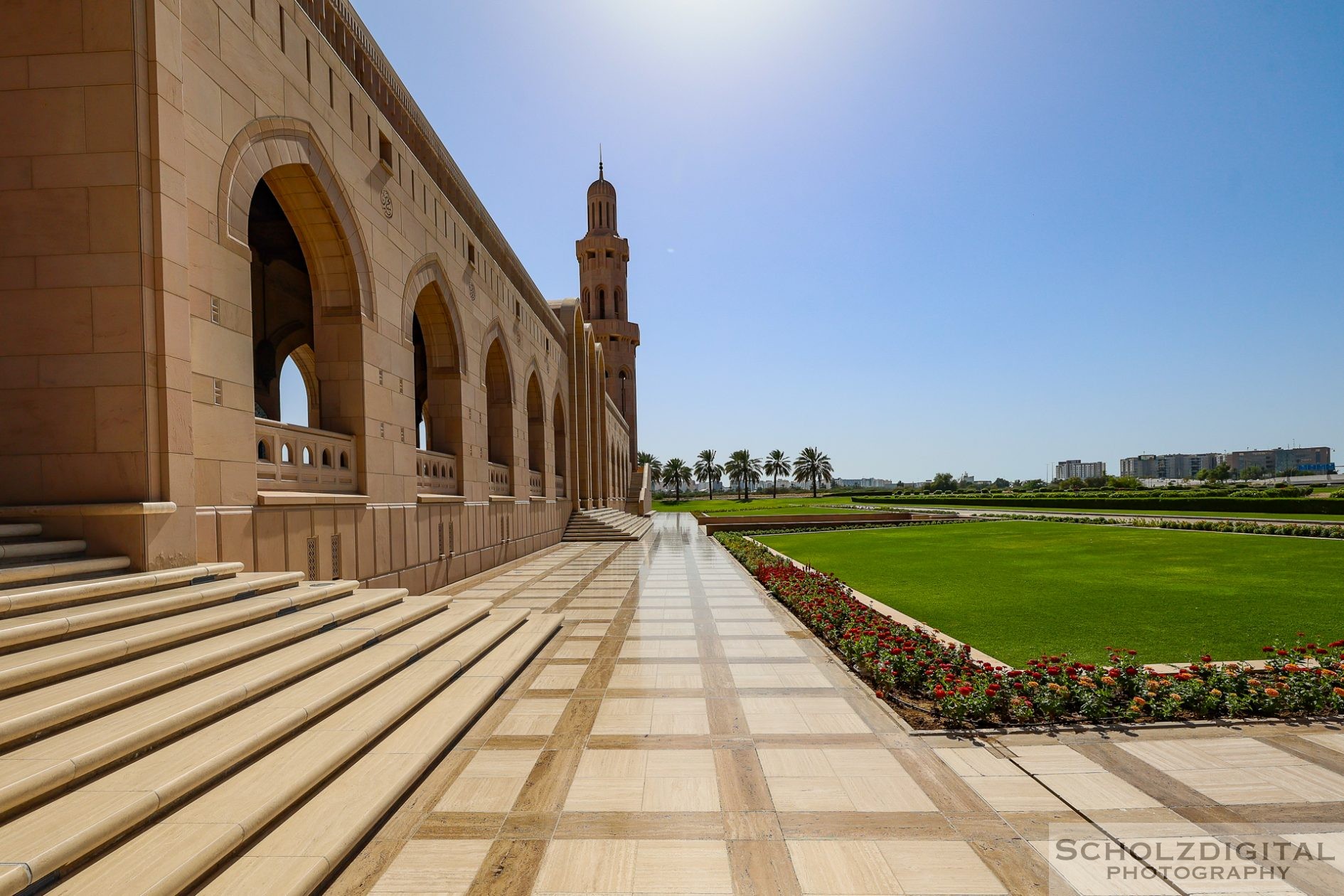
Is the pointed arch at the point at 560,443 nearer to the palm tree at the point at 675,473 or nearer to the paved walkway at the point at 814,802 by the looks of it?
the paved walkway at the point at 814,802

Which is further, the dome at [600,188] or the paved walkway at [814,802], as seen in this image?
the dome at [600,188]

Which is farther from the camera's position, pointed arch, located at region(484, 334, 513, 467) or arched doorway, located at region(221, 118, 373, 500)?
pointed arch, located at region(484, 334, 513, 467)

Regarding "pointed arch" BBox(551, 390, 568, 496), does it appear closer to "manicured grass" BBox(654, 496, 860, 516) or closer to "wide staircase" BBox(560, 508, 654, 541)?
"wide staircase" BBox(560, 508, 654, 541)

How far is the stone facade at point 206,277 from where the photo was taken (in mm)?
5914

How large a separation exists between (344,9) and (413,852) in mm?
12054

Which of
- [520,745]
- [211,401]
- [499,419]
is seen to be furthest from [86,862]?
[499,419]

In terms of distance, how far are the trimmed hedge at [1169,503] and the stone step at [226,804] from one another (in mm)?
44707

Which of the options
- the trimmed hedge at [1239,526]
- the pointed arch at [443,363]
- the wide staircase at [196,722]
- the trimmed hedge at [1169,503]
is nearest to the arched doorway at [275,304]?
the pointed arch at [443,363]

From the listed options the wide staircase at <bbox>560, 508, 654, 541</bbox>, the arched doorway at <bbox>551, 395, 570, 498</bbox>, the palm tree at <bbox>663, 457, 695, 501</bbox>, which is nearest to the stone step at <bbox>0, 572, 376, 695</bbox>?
the wide staircase at <bbox>560, 508, 654, 541</bbox>

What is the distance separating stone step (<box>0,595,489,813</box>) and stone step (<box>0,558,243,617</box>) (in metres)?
1.33

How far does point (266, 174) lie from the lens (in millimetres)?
8680

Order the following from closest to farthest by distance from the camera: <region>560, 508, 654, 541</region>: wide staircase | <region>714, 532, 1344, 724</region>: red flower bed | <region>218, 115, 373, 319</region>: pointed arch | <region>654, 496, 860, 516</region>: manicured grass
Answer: <region>714, 532, 1344, 724</region>: red flower bed → <region>218, 115, 373, 319</region>: pointed arch → <region>560, 508, 654, 541</region>: wide staircase → <region>654, 496, 860, 516</region>: manicured grass

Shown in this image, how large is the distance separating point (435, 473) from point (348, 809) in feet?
34.6

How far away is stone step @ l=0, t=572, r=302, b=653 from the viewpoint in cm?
390
